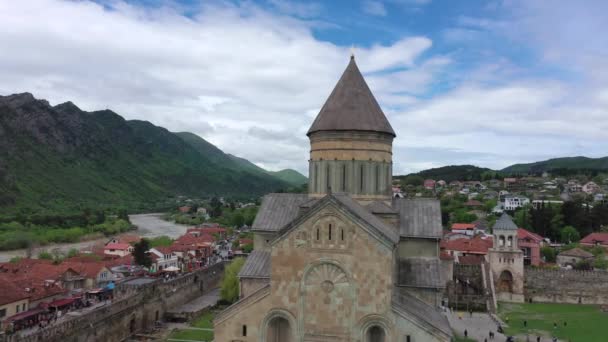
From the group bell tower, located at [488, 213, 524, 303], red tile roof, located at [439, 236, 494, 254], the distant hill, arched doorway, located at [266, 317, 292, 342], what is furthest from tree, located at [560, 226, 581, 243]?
the distant hill

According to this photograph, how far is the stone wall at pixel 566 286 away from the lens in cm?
3553

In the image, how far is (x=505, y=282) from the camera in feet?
121

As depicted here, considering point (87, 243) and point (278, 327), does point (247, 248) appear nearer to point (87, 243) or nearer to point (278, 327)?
point (87, 243)

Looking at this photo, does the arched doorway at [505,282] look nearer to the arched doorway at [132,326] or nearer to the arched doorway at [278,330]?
the arched doorway at [132,326]

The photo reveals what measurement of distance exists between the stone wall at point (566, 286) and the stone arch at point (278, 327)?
1101 inches

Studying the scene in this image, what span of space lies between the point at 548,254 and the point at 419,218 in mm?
36323

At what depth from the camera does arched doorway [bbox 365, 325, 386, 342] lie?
1426cm

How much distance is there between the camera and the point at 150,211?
4995 inches

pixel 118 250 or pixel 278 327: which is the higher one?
pixel 278 327

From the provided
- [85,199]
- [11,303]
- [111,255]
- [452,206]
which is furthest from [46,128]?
[11,303]

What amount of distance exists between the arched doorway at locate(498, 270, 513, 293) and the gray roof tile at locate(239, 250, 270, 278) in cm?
2475

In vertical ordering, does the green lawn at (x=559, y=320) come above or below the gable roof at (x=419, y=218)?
below

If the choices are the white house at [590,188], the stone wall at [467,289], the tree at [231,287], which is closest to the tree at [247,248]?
the tree at [231,287]

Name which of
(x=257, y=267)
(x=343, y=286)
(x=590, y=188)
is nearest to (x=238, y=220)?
(x=590, y=188)
